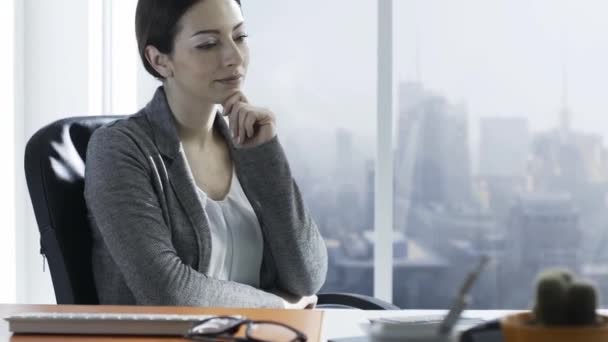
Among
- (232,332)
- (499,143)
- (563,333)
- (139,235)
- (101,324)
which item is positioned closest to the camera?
(563,333)

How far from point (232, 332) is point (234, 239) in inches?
40.9

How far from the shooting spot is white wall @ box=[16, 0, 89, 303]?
3.66 m

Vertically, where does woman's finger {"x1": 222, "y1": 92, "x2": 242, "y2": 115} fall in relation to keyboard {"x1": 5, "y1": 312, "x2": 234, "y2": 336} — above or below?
above

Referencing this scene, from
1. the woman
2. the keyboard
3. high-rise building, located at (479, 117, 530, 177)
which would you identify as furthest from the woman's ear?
high-rise building, located at (479, 117, 530, 177)

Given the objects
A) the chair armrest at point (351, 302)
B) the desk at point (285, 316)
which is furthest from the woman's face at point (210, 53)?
the desk at point (285, 316)

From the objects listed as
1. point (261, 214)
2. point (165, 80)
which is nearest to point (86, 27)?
point (165, 80)

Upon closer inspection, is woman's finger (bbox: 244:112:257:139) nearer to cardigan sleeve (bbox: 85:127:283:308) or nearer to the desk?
cardigan sleeve (bbox: 85:127:283:308)

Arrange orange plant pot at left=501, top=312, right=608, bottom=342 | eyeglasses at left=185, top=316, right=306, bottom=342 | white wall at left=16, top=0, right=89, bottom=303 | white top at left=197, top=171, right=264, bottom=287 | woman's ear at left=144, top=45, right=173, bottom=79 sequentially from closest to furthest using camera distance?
orange plant pot at left=501, top=312, right=608, bottom=342 < eyeglasses at left=185, top=316, right=306, bottom=342 < white top at left=197, top=171, right=264, bottom=287 < woman's ear at left=144, top=45, right=173, bottom=79 < white wall at left=16, top=0, right=89, bottom=303

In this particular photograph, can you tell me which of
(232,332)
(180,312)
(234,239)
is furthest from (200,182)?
(232,332)

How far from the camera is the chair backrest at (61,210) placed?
2.00m

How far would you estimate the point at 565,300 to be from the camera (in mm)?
867

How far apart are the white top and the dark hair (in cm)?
34

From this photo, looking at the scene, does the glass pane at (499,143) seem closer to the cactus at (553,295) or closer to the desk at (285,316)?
the desk at (285,316)

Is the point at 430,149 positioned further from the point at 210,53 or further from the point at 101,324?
the point at 101,324
